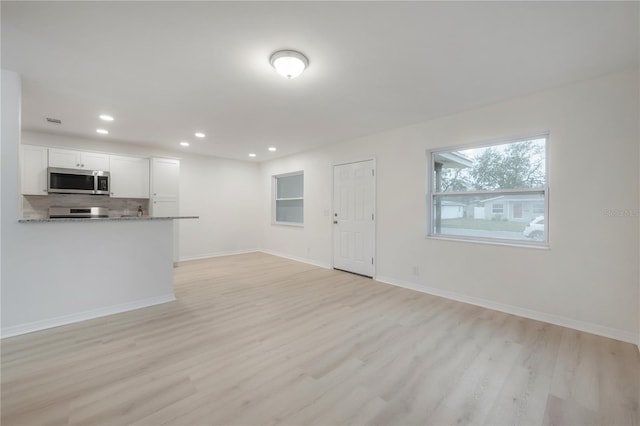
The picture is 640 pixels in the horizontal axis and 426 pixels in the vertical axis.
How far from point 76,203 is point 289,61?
5042mm

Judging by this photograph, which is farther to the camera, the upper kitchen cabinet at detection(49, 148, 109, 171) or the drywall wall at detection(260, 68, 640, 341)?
the upper kitchen cabinet at detection(49, 148, 109, 171)

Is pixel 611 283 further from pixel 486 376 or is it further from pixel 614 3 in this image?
pixel 614 3

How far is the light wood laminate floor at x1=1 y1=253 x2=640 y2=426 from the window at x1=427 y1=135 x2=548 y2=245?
99 cm

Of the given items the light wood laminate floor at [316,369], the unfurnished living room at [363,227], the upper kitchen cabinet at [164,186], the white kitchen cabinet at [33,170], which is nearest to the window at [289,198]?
the unfurnished living room at [363,227]

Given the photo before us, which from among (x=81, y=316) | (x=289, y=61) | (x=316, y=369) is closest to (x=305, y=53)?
(x=289, y=61)

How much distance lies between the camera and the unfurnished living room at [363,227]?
168cm

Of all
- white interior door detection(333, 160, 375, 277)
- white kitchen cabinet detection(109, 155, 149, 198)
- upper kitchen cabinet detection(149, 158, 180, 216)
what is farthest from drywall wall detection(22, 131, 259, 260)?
white interior door detection(333, 160, 375, 277)

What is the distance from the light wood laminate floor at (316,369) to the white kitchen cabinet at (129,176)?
302cm

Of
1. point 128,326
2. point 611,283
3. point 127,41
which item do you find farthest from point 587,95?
point 128,326

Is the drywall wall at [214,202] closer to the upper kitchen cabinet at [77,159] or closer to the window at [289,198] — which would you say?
the upper kitchen cabinet at [77,159]

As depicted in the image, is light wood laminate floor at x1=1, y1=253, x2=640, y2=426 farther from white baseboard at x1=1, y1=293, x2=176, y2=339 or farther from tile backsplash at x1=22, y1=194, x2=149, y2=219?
tile backsplash at x1=22, y1=194, x2=149, y2=219

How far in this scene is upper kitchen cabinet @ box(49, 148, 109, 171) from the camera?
431 centimetres

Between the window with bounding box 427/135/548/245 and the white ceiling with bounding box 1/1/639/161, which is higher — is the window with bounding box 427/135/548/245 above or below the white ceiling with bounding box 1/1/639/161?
below

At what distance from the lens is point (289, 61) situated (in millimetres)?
2152
